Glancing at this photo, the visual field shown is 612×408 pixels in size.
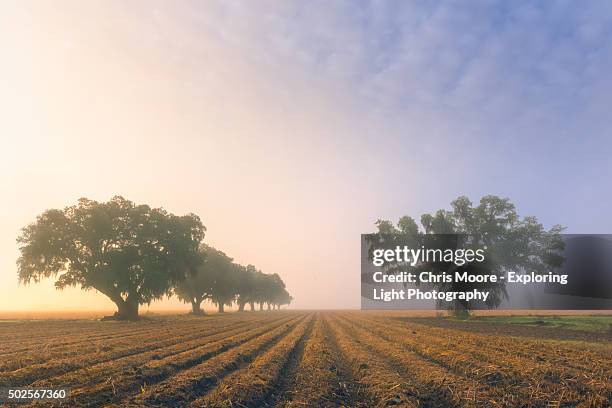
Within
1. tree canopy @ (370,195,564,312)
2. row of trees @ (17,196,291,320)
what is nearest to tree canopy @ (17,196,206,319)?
row of trees @ (17,196,291,320)

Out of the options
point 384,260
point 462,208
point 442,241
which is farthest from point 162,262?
point 462,208

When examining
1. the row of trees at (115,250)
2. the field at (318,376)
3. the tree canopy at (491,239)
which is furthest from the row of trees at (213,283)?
the field at (318,376)

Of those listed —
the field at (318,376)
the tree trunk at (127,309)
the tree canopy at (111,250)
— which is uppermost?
the tree canopy at (111,250)

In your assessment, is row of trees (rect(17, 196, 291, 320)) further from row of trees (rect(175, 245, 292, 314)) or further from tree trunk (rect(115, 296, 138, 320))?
row of trees (rect(175, 245, 292, 314))

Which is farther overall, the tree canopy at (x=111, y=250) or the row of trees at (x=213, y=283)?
the row of trees at (x=213, y=283)

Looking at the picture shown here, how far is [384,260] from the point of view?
206ft

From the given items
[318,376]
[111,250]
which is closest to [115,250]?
[111,250]

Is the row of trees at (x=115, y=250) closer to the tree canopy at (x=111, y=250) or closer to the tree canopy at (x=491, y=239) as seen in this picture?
the tree canopy at (x=111, y=250)

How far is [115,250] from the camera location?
55.0 metres

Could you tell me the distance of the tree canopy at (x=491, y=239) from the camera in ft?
186

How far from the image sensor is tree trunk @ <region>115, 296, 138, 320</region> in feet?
181

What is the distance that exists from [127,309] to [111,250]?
816 cm

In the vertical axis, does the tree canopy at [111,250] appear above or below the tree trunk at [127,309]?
above

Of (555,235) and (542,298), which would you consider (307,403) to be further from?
(542,298)
